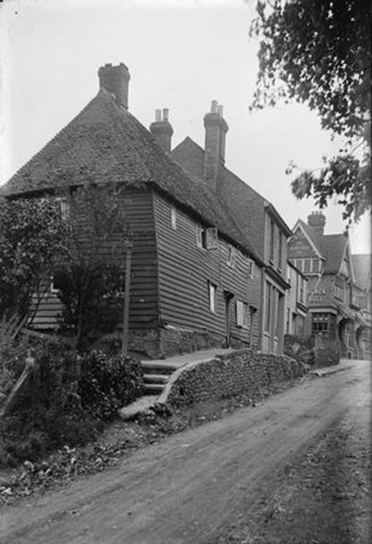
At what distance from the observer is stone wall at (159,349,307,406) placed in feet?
36.3

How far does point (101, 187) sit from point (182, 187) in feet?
16.3

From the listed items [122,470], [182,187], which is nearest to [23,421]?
[122,470]

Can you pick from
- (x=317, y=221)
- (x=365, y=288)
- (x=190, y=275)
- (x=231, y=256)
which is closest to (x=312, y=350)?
(x=231, y=256)

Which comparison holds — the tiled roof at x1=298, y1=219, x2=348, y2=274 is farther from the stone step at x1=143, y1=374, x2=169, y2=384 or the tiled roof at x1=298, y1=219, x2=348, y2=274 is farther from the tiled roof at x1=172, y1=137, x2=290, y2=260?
the tiled roof at x1=172, y1=137, x2=290, y2=260

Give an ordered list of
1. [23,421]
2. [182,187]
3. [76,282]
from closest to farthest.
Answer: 1. [23,421]
2. [76,282]
3. [182,187]

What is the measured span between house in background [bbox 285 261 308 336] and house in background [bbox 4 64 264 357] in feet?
39.9

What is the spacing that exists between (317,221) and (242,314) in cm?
1711

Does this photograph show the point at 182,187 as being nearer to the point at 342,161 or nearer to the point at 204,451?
the point at 204,451

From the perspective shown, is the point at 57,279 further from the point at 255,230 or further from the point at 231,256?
the point at 231,256

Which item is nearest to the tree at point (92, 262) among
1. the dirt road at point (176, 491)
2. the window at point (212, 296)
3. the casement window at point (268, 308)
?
the dirt road at point (176, 491)

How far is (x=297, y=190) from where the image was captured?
2516 millimetres

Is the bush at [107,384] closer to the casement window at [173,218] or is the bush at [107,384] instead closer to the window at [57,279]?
the window at [57,279]

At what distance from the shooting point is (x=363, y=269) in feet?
6.75

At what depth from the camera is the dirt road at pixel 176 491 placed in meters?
4.34
